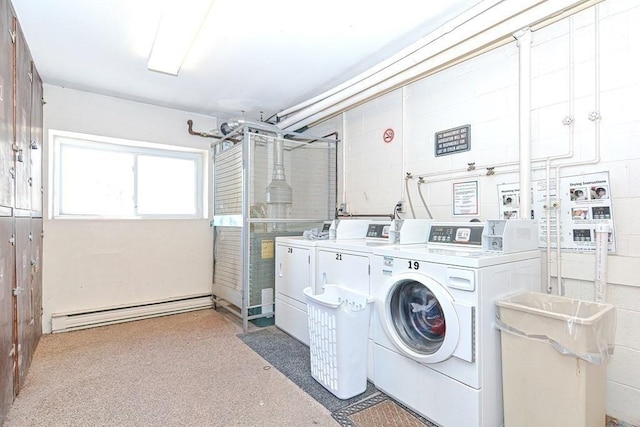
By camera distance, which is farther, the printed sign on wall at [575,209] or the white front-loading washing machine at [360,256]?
the white front-loading washing machine at [360,256]

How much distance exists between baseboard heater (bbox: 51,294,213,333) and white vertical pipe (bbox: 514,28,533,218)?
352cm

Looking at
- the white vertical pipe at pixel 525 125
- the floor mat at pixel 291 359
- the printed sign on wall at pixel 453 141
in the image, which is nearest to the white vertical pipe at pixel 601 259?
the white vertical pipe at pixel 525 125

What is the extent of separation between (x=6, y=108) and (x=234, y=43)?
147 centimetres

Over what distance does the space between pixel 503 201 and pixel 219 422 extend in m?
2.24

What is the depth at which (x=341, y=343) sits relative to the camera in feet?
6.57

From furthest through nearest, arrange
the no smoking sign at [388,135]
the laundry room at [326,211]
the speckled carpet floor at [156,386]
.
A: 1. the no smoking sign at [388,135]
2. the speckled carpet floor at [156,386]
3. the laundry room at [326,211]

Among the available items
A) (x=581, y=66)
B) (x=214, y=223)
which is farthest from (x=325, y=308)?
(x=214, y=223)

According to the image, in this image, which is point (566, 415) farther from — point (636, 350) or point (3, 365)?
point (3, 365)

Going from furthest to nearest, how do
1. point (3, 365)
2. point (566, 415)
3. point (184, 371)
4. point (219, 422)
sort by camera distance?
1. point (184, 371)
2. point (219, 422)
3. point (3, 365)
4. point (566, 415)

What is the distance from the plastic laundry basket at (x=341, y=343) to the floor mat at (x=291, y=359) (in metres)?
0.05

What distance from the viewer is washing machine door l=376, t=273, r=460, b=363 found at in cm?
174

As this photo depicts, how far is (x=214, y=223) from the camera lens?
4004 millimetres

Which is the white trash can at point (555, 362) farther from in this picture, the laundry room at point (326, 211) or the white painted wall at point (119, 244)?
the white painted wall at point (119, 244)

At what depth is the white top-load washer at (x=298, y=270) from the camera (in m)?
2.80
